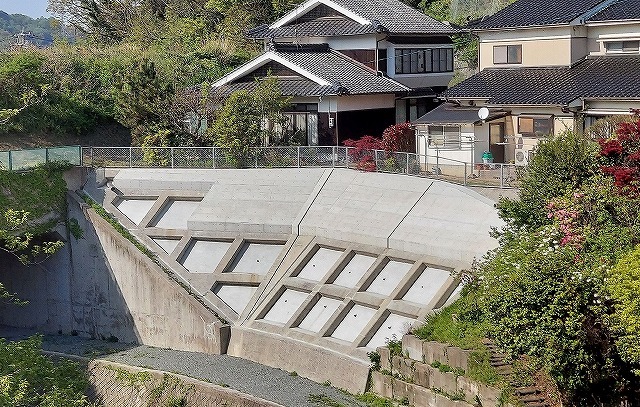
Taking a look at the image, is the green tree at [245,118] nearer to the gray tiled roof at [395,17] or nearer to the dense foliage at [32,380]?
the gray tiled roof at [395,17]

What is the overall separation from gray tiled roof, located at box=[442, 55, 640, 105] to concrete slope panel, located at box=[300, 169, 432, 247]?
482 cm

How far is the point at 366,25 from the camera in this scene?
3991 cm

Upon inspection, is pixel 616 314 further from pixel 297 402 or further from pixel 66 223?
pixel 66 223

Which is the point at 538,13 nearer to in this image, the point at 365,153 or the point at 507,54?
the point at 507,54

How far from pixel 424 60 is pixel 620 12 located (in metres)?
11.9

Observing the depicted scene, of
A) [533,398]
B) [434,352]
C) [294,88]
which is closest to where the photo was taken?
[533,398]

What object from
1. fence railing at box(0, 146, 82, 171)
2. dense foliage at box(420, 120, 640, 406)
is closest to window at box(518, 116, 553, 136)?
dense foliage at box(420, 120, 640, 406)

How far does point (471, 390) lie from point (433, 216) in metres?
7.98

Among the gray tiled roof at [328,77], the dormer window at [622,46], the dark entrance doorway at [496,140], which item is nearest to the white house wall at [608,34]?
the dormer window at [622,46]

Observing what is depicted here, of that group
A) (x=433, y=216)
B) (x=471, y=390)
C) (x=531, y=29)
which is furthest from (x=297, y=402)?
(x=531, y=29)

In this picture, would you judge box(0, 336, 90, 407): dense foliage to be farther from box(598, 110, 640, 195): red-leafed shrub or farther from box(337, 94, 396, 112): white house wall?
box(337, 94, 396, 112): white house wall

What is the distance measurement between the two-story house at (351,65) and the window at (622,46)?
30.1ft

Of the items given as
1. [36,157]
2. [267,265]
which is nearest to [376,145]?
[267,265]

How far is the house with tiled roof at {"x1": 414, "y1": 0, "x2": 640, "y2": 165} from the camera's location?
30.9 metres
